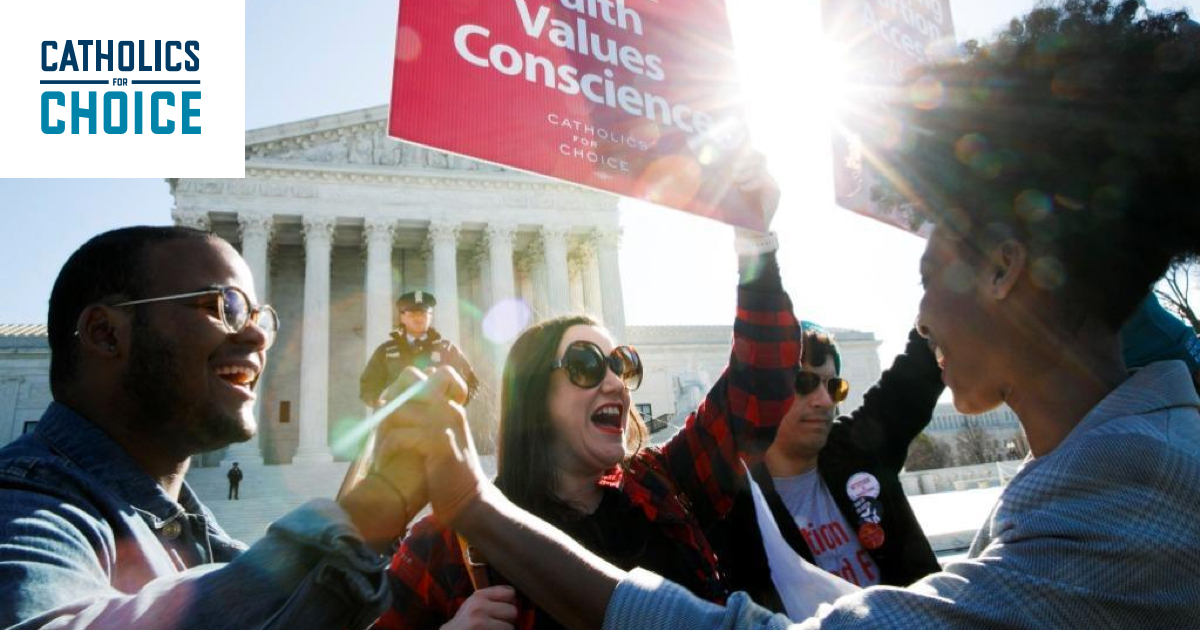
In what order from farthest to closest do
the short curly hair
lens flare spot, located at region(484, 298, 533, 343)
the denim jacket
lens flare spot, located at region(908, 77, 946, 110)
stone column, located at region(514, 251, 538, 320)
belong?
stone column, located at region(514, 251, 538, 320)
lens flare spot, located at region(484, 298, 533, 343)
lens flare spot, located at region(908, 77, 946, 110)
the short curly hair
the denim jacket

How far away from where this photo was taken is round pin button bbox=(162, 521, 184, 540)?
1984mm

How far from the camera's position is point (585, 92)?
2805 mm

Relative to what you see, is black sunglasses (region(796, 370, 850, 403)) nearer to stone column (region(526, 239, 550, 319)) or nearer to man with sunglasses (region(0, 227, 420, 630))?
man with sunglasses (region(0, 227, 420, 630))

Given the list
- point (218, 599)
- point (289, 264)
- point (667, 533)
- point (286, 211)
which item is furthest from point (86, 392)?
point (289, 264)

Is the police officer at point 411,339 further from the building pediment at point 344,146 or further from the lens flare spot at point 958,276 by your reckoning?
the building pediment at point 344,146

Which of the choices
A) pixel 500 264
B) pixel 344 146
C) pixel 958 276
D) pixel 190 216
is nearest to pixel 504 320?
pixel 500 264

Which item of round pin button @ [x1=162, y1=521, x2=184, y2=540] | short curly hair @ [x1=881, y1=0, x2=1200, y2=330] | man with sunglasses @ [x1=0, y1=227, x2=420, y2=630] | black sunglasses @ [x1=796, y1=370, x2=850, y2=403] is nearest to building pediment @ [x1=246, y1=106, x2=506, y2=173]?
black sunglasses @ [x1=796, y1=370, x2=850, y2=403]

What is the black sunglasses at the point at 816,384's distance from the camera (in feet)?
13.0

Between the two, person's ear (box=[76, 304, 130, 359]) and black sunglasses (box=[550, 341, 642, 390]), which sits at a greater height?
person's ear (box=[76, 304, 130, 359])

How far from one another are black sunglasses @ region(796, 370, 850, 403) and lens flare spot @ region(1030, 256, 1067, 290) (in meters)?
2.52

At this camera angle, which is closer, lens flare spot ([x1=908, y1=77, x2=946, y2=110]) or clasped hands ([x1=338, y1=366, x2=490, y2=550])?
clasped hands ([x1=338, y1=366, x2=490, y2=550])

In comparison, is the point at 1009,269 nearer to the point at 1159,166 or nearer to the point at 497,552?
the point at 1159,166

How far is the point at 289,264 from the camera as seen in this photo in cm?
4056

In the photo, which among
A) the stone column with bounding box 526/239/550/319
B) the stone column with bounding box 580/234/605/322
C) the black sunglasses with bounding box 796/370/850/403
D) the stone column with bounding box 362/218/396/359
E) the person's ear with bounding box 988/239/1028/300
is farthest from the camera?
the stone column with bounding box 526/239/550/319
